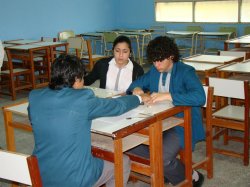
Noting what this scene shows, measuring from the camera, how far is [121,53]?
10.3 feet

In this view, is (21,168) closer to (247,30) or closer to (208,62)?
(208,62)

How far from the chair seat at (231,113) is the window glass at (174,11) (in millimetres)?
5511

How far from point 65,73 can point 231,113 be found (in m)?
1.85

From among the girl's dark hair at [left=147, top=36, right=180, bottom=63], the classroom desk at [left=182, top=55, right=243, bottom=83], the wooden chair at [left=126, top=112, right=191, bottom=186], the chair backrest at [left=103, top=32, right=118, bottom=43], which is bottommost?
the wooden chair at [left=126, top=112, right=191, bottom=186]

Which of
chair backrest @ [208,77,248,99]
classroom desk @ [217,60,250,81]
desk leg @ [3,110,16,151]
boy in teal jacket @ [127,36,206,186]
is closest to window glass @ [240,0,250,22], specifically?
classroom desk @ [217,60,250,81]

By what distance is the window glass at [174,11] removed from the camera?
862 cm

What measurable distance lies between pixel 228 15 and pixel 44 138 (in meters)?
6.96

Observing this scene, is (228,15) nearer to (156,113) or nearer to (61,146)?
(156,113)

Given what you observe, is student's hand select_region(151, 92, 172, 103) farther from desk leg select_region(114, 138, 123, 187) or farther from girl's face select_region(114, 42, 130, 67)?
girl's face select_region(114, 42, 130, 67)

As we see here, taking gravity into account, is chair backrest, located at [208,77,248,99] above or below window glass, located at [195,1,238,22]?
below

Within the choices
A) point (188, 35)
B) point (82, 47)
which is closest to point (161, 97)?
point (82, 47)

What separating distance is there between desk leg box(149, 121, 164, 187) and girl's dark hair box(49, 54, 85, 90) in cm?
56

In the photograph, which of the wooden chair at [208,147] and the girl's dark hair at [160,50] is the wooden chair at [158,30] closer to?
the wooden chair at [208,147]

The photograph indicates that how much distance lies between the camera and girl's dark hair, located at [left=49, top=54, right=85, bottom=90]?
191cm
